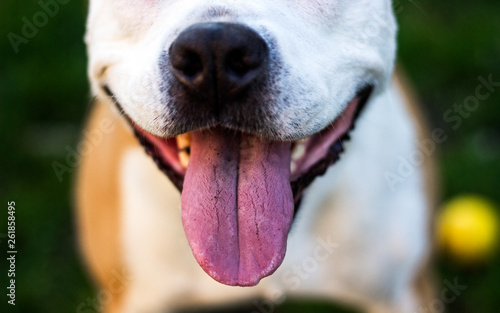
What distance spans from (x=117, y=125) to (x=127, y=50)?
770 mm

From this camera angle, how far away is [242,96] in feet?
5.29

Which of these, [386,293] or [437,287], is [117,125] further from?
[437,287]

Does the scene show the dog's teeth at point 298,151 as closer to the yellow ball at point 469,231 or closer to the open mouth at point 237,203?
the open mouth at point 237,203

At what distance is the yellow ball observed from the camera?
304 centimetres

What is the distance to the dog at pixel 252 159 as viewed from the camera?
1.64 m

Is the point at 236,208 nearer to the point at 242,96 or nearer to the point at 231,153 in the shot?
the point at 231,153

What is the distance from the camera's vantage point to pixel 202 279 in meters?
2.41

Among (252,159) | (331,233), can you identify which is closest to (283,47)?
(252,159)

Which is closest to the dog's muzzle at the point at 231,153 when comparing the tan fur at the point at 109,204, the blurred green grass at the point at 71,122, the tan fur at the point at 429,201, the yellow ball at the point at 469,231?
the tan fur at the point at 109,204

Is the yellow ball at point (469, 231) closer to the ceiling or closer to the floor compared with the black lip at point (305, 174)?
closer to the floor

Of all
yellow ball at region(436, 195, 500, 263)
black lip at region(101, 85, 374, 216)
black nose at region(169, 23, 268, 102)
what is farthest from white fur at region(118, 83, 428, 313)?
black nose at region(169, 23, 268, 102)

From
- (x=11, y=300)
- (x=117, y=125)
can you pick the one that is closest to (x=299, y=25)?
(x=117, y=125)

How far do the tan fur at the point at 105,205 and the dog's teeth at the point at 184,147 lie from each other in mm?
465

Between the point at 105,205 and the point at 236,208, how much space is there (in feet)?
3.20
